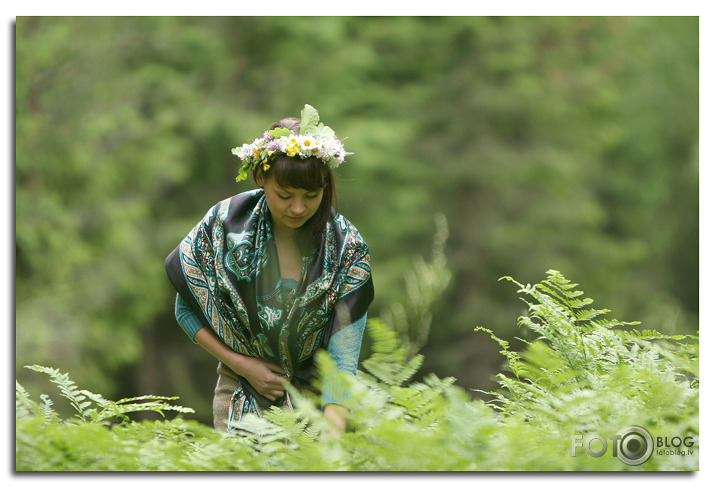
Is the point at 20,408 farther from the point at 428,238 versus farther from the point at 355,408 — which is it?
the point at 428,238

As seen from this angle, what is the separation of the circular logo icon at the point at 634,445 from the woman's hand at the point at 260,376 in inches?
46.3

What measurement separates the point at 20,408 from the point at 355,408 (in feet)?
3.80

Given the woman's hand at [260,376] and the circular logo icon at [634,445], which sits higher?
the woman's hand at [260,376]

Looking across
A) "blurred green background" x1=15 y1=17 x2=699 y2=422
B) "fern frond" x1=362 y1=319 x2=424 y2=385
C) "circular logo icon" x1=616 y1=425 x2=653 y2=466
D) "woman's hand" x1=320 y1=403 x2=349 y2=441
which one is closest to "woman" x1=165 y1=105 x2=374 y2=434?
"woman's hand" x1=320 y1=403 x2=349 y2=441

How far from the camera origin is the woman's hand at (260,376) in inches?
114

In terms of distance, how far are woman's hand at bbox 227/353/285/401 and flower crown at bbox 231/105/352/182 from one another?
0.71 metres

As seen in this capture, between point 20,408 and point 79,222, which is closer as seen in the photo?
point 20,408


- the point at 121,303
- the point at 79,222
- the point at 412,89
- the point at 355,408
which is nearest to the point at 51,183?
the point at 79,222

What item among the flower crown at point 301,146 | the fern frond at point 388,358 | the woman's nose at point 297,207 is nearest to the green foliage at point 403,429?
the fern frond at point 388,358

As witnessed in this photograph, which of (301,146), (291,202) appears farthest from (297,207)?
(301,146)

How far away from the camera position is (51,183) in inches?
376

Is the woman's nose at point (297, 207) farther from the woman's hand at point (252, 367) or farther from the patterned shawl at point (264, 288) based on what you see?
the woman's hand at point (252, 367)

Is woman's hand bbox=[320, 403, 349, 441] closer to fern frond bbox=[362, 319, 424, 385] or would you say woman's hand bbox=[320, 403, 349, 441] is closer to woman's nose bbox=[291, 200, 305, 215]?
fern frond bbox=[362, 319, 424, 385]
